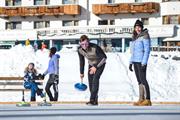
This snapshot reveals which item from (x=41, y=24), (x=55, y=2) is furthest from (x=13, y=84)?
(x=55, y=2)

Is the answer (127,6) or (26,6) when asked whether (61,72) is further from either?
(26,6)

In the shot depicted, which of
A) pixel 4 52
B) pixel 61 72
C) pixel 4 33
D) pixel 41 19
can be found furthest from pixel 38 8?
pixel 61 72

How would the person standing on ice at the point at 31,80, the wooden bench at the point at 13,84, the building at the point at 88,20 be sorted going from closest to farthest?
1. the person standing on ice at the point at 31,80
2. the wooden bench at the point at 13,84
3. the building at the point at 88,20

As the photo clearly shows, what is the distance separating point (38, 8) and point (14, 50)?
76.6 ft

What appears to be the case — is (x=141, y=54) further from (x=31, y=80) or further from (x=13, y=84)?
(x=13, y=84)

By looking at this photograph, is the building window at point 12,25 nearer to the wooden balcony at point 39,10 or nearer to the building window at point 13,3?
the wooden balcony at point 39,10

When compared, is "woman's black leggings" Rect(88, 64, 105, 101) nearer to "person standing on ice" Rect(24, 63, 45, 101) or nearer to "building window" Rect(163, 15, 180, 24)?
"person standing on ice" Rect(24, 63, 45, 101)

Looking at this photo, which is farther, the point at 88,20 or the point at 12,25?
the point at 12,25

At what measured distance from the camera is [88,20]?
1960 inches

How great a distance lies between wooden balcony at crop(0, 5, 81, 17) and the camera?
49.3 m

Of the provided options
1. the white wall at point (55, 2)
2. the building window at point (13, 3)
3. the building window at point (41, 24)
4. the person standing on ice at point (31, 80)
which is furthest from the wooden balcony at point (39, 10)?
the person standing on ice at point (31, 80)

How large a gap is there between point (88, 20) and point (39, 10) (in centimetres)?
508

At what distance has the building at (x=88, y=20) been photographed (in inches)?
1758

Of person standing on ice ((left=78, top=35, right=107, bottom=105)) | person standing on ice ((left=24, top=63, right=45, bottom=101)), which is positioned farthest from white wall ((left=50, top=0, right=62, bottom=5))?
person standing on ice ((left=78, top=35, right=107, bottom=105))
